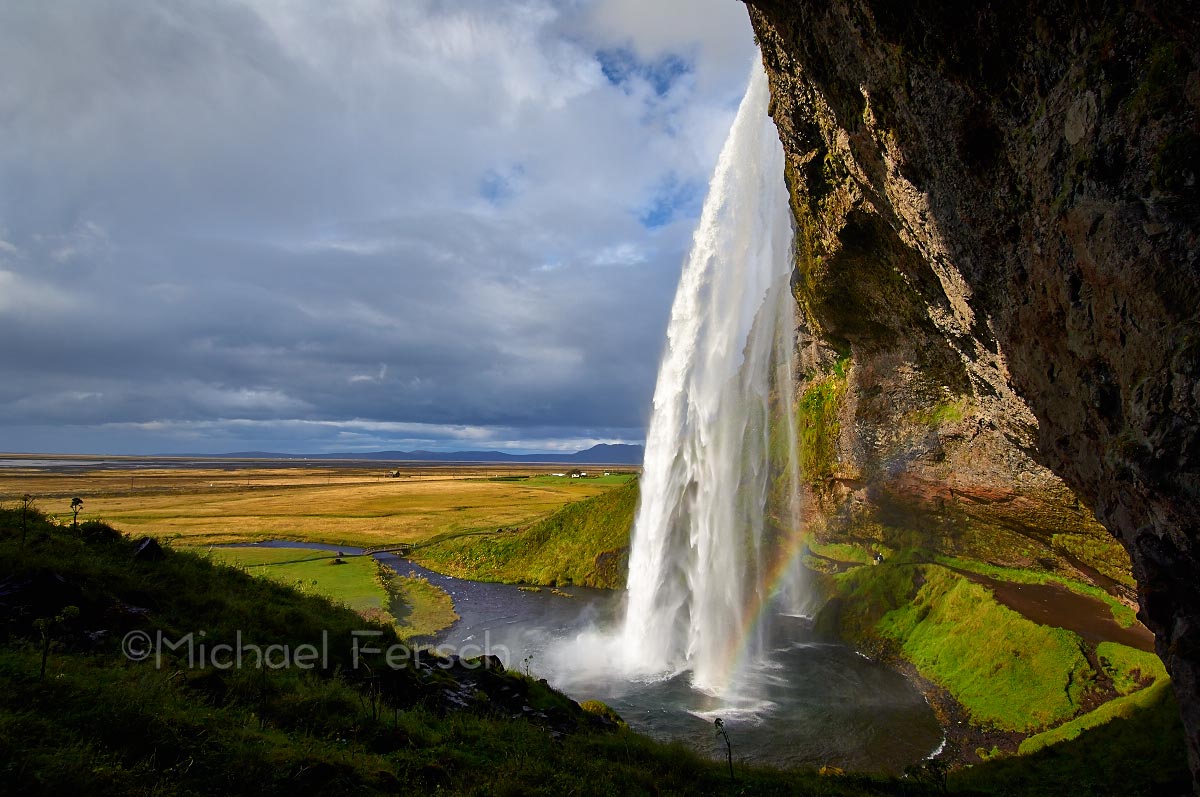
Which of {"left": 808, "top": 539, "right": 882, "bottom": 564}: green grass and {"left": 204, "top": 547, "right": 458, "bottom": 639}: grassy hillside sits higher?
{"left": 808, "top": 539, "right": 882, "bottom": 564}: green grass

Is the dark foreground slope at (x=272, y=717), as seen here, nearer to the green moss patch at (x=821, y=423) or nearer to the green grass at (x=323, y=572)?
the green moss patch at (x=821, y=423)

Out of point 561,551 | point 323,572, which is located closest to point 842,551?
point 561,551

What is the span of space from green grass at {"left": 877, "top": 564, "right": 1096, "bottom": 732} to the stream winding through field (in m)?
1.73

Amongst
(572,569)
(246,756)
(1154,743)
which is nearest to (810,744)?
(1154,743)

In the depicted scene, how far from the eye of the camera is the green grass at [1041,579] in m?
20.4

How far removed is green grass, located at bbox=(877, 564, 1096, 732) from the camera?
1720 cm

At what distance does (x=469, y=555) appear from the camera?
45.9 m

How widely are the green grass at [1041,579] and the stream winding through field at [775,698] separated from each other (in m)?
7.48

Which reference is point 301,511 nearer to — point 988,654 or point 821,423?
point 821,423

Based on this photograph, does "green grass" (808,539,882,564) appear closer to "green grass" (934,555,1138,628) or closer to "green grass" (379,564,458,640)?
"green grass" (934,555,1138,628)

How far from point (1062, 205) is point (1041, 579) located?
23.2 metres

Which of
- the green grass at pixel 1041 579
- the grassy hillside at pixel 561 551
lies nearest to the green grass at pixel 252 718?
the green grass at pixel 1041 579

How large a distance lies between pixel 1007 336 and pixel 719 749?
13.3 m

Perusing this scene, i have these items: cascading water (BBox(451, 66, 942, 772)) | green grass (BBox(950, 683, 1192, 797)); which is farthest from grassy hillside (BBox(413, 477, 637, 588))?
green grass (BBox(950, 683, 1192, 797))
